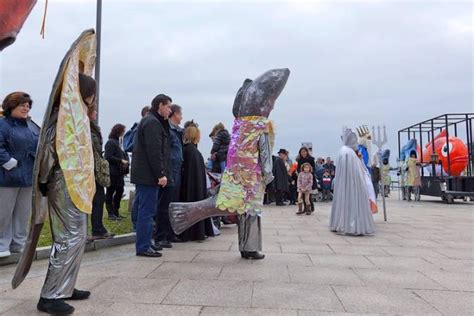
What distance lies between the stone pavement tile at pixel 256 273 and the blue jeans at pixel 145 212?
1.13 m

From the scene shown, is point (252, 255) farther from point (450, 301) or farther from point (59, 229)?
point (59, 229)

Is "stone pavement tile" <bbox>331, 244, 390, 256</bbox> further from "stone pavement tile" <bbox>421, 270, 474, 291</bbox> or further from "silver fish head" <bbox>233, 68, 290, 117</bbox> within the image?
"silver fish head" <bbox>233, 68, 290, 117</bbox>

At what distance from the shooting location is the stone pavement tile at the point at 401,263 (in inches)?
174

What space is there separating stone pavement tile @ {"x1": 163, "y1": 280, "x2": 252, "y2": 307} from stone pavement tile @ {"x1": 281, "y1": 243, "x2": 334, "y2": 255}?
184 cm

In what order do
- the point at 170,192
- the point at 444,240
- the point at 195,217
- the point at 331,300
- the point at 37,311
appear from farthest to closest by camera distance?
the point at 444,240 → the point at 170,192 → the point at 195,217 → the point at 331,300 → the point at 37,311

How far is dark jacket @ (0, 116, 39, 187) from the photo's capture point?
14.0 ft

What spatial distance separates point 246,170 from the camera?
15.8 feet

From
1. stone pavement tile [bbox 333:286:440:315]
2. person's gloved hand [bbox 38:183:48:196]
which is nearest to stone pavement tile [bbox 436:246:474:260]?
stone pavement tile [bbox 333:286:440:315]

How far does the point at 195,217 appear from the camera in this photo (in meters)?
5.28

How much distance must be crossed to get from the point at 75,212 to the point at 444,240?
230 inches

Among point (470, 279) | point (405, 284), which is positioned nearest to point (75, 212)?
point (405, 284)

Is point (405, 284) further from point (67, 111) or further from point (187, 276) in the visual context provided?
point (67, 111)

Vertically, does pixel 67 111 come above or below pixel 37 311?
above

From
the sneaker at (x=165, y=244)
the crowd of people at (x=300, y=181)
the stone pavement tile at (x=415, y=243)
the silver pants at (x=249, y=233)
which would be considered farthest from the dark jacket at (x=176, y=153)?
the crowd of people at (x=300, y=181)
